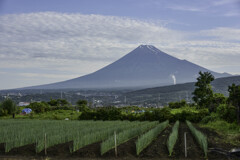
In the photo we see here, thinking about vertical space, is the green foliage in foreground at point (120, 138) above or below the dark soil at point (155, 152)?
above

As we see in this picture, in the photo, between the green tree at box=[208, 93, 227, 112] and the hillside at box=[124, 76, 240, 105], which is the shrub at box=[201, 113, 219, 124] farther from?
the hillside at box=[124, 76, 240, 105]

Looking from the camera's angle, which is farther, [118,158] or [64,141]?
[64,141]

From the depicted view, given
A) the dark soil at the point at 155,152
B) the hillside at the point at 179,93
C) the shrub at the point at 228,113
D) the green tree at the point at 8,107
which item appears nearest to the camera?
the dark soil at the point at 155,152

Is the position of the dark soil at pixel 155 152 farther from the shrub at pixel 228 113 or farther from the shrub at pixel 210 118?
the shrub at pixel 210 118

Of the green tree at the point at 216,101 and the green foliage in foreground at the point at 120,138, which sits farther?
the green tree at the point at 216,101

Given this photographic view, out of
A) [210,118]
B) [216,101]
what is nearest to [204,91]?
[216,101]

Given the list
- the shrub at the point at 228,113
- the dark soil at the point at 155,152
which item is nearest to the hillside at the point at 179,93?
the shrub at the point at 228,113

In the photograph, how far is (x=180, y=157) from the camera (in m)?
8.23

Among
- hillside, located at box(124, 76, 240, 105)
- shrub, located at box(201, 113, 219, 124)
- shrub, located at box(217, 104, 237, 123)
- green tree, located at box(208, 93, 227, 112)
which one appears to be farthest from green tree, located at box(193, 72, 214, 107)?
hillside, located at box(124, 76, 240, 105)

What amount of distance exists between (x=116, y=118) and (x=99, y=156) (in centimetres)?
1414

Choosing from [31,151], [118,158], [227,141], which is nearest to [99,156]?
[118,158]

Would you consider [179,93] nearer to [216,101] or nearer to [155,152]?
[216,101]

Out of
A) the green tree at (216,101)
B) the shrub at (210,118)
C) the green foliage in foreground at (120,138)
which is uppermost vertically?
the green tree at (216,101)

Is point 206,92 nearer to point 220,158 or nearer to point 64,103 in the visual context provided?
point 220,158
